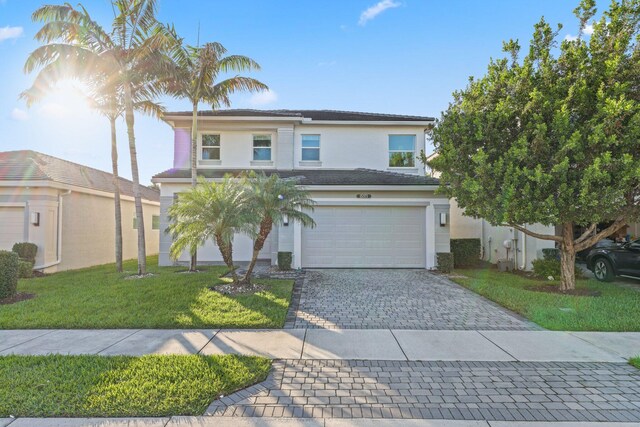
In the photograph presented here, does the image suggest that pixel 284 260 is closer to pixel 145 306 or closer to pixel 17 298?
pixel 145 306

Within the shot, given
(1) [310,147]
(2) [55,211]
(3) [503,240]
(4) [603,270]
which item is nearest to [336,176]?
(1) [310,147]

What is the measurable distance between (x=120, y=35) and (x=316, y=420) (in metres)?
12.2

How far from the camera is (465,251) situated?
13227 millimetres

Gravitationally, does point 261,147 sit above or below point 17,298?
above

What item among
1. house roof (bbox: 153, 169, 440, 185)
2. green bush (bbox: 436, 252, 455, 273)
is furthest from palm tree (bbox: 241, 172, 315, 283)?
green bush (bbox: 436, 252, 455, 273)

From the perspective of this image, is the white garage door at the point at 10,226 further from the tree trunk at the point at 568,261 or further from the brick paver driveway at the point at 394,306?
the tree trunk at the point at 568,261

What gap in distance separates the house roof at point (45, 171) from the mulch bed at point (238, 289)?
895 centimetres

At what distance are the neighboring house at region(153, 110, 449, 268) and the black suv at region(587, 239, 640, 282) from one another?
464 centimetres

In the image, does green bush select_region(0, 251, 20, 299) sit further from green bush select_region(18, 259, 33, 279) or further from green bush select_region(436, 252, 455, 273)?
green bush select_region(436, 252, 455, 273)

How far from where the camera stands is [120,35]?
34.3ft

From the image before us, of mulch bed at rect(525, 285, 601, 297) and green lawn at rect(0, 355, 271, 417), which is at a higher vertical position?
mulch bed at rect(525, 285, 601, 297)

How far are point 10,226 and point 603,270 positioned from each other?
21.1m

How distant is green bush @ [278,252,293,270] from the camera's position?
39.5 ft

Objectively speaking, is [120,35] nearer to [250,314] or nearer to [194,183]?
[194,183]
